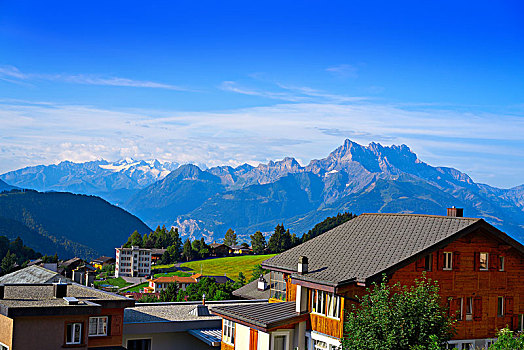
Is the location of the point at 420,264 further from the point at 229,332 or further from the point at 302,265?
the point at 229,332

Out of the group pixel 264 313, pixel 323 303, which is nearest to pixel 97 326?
pixel 264 313

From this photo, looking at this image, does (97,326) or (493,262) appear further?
(97,326)

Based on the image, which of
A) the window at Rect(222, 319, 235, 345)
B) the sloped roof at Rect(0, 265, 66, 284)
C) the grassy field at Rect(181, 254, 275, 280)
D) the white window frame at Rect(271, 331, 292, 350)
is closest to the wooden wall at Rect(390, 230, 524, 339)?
the white window frame at Rect(271, 331, 292, 350)

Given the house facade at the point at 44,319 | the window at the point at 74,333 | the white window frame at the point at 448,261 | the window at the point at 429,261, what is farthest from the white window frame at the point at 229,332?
the white window frame at the point at 448,261

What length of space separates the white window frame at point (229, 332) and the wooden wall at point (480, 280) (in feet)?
28.9

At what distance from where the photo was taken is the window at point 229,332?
30750 millimetres

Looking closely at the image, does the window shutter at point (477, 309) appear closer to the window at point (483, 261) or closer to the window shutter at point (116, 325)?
the window at point (483, 261)

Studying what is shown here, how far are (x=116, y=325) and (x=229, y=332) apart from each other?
6.16 metres

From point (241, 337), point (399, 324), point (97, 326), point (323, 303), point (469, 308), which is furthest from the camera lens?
point (97, 326)

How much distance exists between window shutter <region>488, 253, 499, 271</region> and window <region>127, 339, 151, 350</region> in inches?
764

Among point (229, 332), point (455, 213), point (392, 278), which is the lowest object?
point (229, 332)

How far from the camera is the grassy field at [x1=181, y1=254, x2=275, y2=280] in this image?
504ft

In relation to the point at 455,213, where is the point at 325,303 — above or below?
below

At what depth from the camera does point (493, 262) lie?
31.3 m
